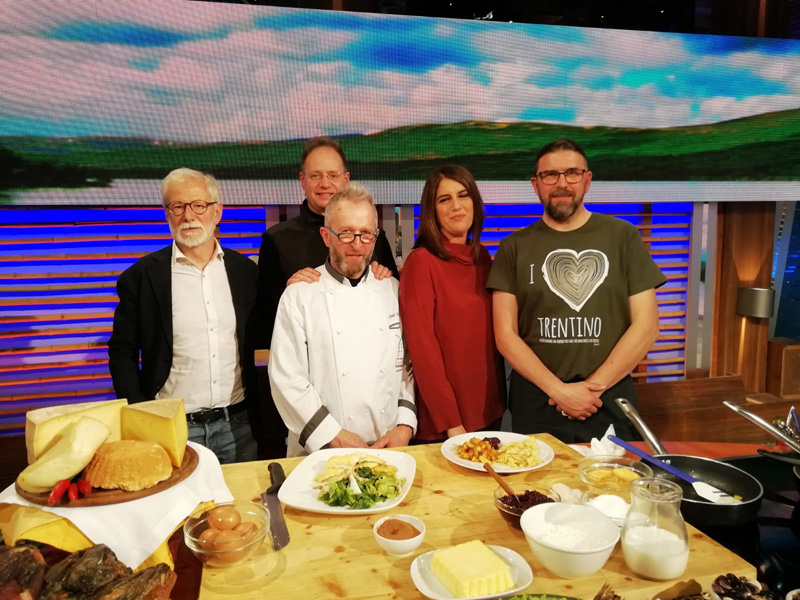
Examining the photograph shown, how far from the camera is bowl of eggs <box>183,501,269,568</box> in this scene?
1242 millimetres

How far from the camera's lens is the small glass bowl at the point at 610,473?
147 centimetres

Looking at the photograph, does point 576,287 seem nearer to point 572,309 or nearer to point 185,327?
point 572,309

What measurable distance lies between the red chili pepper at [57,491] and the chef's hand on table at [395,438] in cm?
121

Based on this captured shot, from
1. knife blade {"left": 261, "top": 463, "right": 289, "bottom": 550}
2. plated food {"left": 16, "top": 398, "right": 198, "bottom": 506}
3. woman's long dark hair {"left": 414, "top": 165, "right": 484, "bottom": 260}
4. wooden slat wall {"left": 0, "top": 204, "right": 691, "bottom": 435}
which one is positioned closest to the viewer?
plated food {"left": 16, "top": 398, "right": 198, "bottom": 506}

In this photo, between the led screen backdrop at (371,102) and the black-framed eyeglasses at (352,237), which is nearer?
the black-framed eyeglasses at (352,237)

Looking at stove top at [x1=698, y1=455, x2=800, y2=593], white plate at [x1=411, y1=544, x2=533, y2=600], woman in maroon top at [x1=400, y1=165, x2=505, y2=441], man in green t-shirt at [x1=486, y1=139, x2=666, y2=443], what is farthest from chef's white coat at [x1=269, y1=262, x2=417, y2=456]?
stove top at [x1=698, y1=455, x2=800, y2=593]

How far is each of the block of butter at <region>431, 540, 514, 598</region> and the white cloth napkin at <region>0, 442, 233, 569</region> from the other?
1.97 ft

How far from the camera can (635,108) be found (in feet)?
16.9

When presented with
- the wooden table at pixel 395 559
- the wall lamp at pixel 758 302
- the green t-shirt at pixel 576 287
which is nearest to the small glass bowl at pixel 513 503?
the wooden table at pixel 395 559

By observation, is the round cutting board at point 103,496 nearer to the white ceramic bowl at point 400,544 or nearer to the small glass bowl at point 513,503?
the white ceramic bowl at point 400,544

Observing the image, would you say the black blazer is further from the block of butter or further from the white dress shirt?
the block of butter

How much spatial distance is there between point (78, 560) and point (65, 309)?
403 cm

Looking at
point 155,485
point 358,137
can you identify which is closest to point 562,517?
point 155,485

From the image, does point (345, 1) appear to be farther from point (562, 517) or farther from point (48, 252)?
point (562, 517)
